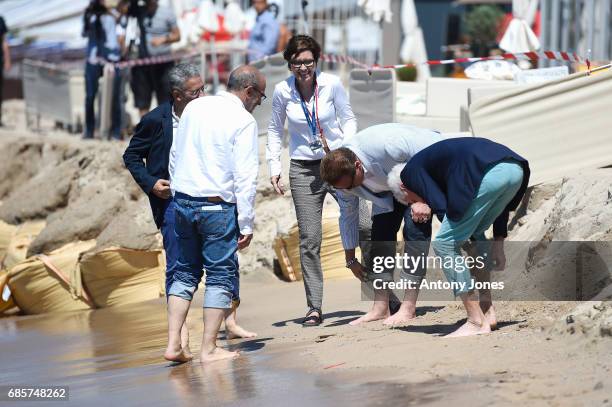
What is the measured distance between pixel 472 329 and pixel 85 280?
4876 mm

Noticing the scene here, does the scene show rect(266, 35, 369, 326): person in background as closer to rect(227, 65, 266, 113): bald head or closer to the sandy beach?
the sandy beach

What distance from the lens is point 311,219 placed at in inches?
298

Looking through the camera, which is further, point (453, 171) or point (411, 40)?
point (411, 40)

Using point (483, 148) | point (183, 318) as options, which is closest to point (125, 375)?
point (183, 318)

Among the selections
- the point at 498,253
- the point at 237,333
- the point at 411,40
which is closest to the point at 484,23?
the point at 411,40

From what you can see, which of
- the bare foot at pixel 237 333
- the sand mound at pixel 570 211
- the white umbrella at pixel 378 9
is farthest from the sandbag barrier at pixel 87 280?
the white umbrella at pixel 378 9

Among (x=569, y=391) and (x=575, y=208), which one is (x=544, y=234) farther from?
(x=569, y=391)

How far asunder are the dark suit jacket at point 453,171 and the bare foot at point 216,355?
143 centimetres

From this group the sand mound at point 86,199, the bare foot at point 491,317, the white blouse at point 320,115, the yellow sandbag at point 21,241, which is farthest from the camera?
the yellow sandbag at point 21,241

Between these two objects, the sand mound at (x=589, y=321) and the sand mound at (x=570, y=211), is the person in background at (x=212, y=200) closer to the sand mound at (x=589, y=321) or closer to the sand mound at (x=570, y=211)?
the sand mound at (x=589, y=321)

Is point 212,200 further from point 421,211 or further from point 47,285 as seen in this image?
point 47,285

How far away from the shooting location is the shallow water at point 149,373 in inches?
213

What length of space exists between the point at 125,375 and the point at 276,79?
6.71m

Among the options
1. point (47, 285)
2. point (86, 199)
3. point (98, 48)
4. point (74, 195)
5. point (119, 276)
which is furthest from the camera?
point (98, 48)
